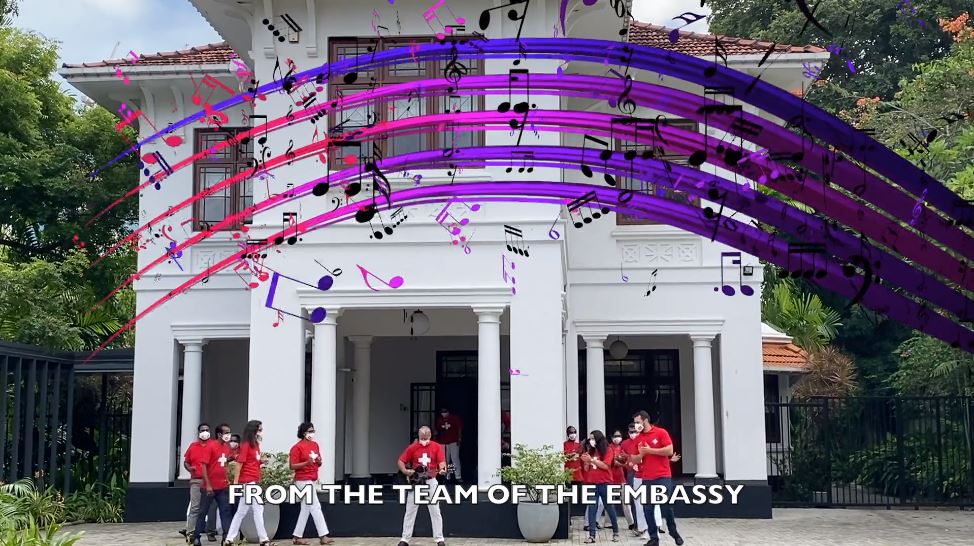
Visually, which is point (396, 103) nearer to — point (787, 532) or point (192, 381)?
point (192, 381)

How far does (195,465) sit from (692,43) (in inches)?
441

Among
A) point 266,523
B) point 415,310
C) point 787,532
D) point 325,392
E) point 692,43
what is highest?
point 692,43

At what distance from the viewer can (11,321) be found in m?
20.1

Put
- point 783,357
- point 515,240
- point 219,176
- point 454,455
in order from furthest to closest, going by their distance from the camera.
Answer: point 783,357 → point 454,455 → point 219,176 → point 515,240

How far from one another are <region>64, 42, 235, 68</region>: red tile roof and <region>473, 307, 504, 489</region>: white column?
7.08m

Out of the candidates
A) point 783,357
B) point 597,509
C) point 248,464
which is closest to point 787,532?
point 597,509

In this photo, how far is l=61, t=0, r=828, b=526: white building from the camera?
15602 millimetres

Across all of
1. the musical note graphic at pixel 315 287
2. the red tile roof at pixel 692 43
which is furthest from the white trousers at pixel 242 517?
the red tile roof at pixel 692 43

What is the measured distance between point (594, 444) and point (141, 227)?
8745mm

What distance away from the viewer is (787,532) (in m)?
16.7

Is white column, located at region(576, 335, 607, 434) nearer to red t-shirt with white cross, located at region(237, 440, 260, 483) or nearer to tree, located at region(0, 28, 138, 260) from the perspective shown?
red t-shirt with white cross, located at region(237, 440, 260, 483)

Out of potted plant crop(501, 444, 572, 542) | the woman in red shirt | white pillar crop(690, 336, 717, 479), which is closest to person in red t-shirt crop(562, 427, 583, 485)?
potted plant crop(501, 444, 572, 542)

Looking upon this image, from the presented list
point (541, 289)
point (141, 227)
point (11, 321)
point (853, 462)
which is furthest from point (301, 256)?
point (853, 462)

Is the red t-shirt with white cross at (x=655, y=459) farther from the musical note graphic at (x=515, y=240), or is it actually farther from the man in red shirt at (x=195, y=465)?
the man in red shirt at (x=195, y=465)
